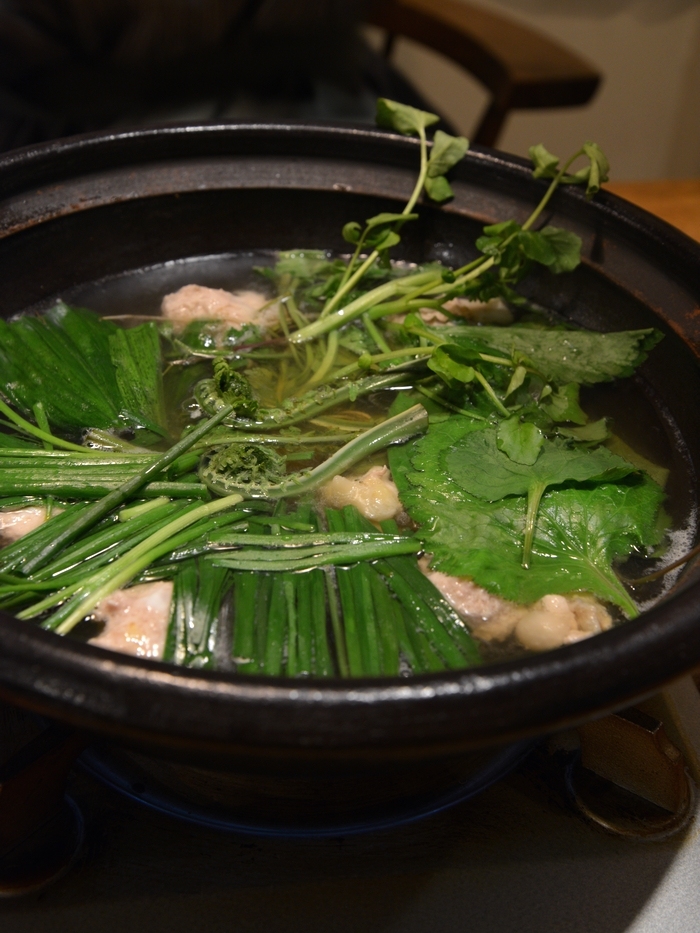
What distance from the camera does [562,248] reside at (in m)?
1.72

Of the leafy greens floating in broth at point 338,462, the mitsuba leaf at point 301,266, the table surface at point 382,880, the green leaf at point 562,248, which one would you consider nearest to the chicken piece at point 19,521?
the leafy greens floating in broth at point 338,462

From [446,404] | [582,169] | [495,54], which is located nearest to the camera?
[446,404]

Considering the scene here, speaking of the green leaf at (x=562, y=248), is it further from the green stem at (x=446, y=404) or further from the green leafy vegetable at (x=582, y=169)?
the green stem at (x=446, y=404)

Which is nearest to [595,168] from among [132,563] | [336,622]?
[336,622]

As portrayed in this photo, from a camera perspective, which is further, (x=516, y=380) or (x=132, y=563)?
(x=516, y=380)

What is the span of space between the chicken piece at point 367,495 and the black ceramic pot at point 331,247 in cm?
42

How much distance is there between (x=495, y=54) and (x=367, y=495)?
97.1 inches

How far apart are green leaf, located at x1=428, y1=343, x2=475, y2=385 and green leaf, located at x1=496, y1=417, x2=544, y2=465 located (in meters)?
0.14

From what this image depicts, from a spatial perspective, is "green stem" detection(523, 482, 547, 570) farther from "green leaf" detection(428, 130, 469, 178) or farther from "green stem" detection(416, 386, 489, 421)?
"green leaf" detection(428, 130, 469, 178)

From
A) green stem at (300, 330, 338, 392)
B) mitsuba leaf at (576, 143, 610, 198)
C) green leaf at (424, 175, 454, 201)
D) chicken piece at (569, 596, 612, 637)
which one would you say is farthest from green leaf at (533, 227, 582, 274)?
chicken piece at (569, 596, 612, 637)

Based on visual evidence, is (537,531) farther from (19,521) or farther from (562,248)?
(19,521)

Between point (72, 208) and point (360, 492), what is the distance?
997 mm

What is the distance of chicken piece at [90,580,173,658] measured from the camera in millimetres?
1096

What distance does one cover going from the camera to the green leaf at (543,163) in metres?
1.75
